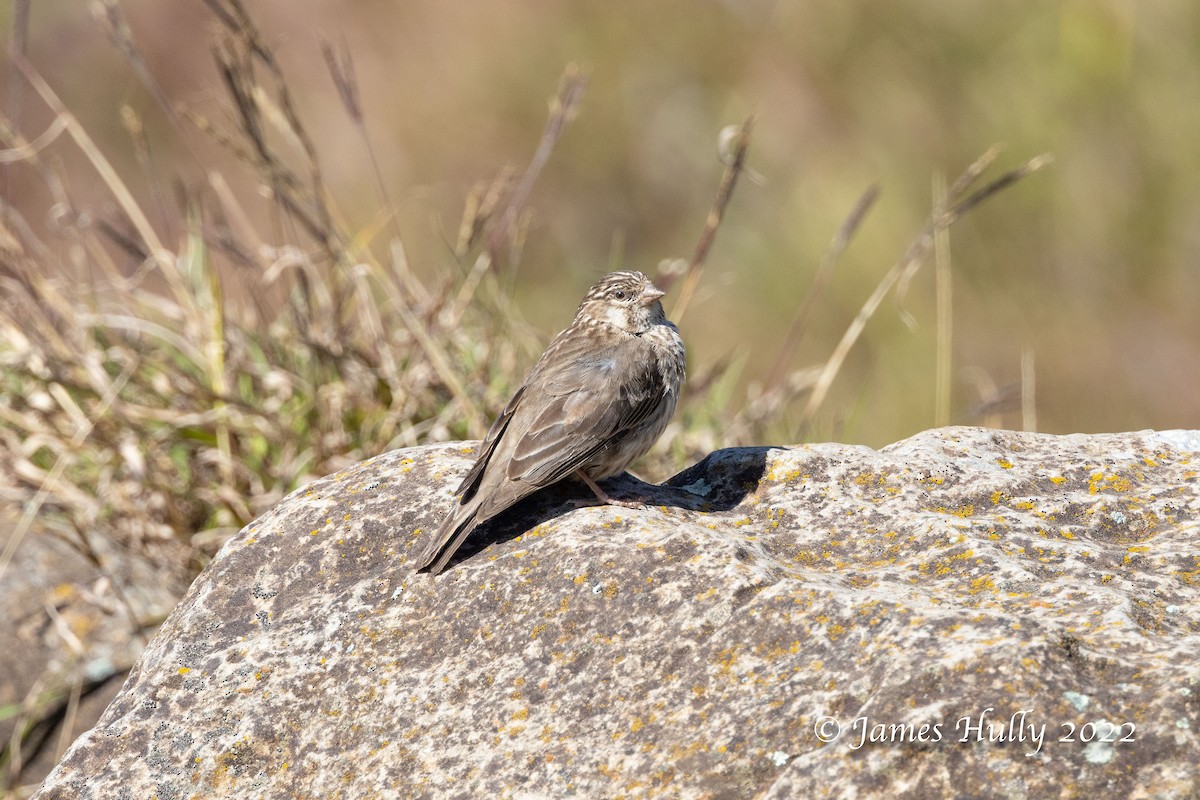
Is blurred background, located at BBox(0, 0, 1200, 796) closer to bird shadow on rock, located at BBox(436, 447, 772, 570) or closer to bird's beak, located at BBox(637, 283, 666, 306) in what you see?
bird's beak, located at BBox(637, 283, 666, 306)

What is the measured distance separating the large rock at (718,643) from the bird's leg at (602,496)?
0.38 ft

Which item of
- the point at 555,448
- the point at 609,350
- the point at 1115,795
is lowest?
the point at 1115,795

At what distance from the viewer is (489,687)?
331 centimetres

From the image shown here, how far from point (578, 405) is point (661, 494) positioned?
0.45 m

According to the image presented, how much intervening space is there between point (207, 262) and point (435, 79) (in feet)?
19.2

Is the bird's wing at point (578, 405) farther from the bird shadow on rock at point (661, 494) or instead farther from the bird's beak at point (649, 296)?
the bird's beak at point (649, 296)

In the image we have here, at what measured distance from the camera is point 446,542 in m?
3.74

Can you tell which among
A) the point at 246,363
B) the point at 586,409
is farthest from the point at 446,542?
the point at 246,363

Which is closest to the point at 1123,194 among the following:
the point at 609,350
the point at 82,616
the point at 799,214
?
the point at 799,214

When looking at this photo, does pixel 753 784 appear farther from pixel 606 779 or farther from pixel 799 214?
pixel 799 214

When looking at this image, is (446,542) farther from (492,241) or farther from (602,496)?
(492,241)

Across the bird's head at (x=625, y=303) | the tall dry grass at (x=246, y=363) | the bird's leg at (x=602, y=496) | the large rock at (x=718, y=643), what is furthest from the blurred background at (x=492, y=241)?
the large rock at (x=718, y=643)

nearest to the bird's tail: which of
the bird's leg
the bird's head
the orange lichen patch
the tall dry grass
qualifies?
the bird's leg

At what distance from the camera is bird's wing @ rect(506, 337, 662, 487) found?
4129 mm
